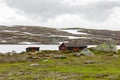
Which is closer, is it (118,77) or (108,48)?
(118,77)

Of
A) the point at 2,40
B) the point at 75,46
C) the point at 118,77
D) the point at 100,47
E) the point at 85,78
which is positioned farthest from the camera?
the point at 2,40

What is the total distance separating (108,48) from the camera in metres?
96.1

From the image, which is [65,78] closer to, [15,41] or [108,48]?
[108,48]

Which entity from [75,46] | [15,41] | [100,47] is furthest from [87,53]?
[15,41]

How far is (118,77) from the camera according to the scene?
36156 mm

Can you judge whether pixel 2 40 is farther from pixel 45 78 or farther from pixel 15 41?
pixel 45 78

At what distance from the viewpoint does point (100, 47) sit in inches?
3775

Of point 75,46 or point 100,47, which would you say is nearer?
point 100,47

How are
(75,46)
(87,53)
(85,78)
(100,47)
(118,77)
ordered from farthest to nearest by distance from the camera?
1. (75,46)
2. (100,47)
3. (87,53)
4. (85,78)
5. (118,77)

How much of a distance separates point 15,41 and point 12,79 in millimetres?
161546

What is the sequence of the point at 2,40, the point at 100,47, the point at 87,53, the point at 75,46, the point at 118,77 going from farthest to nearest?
the point at 2,40, the point at 75,46, the point at 100,47, the point at 87,53, the point at 118,77

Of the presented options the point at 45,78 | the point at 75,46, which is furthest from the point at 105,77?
the point at 75,46

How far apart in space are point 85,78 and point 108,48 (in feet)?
193

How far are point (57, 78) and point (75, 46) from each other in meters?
79.4
